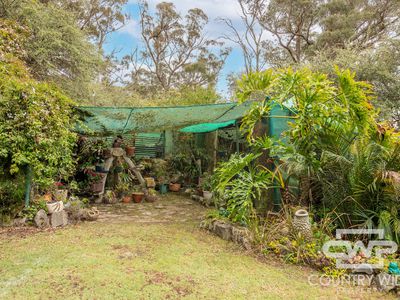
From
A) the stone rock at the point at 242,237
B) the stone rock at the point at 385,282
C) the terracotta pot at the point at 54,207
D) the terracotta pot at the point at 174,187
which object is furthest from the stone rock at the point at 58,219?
the stone rock at the point at 385,282

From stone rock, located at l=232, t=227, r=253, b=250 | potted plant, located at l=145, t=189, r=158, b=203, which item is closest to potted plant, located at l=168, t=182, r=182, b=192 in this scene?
potted plant, located at l=145, t=189, r=158, b=203

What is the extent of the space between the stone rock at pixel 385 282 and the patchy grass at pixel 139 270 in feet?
0.56

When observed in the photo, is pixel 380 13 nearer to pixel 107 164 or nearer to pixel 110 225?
pixel 107 164

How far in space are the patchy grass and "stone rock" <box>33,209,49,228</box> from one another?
11.2 inches

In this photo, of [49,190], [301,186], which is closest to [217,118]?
[301,186]

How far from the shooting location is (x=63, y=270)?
9.35ft

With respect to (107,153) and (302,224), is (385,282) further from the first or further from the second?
(107,153)

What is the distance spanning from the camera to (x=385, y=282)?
264 centimetres

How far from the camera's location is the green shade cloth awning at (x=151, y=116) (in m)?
5.20

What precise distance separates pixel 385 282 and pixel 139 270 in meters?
2.34

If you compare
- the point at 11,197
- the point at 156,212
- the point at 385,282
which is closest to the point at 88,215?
the point at 11,197

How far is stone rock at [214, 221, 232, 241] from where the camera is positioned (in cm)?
395

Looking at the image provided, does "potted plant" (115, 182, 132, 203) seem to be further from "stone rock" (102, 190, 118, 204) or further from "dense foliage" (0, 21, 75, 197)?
"dense foliage" (0, 21, 75, 197)

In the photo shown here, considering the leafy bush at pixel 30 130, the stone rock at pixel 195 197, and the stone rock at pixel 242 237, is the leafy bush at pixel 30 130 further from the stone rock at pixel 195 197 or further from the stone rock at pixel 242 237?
the stone rock at pixel 195 197
